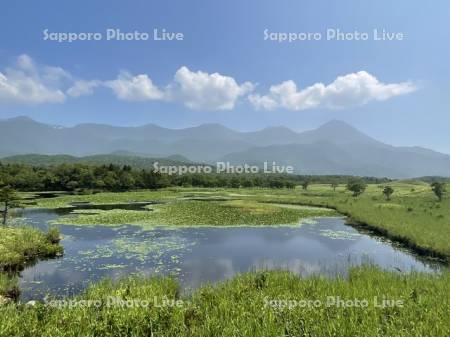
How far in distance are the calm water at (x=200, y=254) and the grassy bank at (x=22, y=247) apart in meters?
1.15

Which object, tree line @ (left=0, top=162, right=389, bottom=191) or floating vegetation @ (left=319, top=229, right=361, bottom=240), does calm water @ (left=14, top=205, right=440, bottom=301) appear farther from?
tree line @ (left=0, top=162, right=389, bottom=191)

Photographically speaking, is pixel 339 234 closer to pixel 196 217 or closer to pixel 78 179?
pixel 196 217

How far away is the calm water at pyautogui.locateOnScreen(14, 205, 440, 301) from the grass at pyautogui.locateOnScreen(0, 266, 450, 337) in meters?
3.54

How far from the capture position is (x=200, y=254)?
85.4 feet

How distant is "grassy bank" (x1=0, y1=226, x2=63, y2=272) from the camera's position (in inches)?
850

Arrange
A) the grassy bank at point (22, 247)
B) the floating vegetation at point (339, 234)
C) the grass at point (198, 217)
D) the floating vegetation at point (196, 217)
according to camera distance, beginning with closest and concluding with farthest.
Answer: the grassy bank at point (22, 247), the floating vegetation at point (339, 234), the floating vegetation at point (196, 217), the grass at point (198, 217)

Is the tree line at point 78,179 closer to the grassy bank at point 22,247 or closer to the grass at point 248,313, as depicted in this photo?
the grassy bank at point 22,247

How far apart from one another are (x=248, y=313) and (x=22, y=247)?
61.4 feet

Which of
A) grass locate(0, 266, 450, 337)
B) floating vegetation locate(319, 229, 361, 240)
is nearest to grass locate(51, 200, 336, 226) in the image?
floating vegetation locate(319, 229, 361, 240)

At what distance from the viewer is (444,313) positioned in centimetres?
1173

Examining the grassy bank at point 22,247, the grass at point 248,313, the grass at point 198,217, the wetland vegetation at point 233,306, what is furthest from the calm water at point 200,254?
the grass at point 248,313

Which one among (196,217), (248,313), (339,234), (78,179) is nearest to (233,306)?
(248,313)

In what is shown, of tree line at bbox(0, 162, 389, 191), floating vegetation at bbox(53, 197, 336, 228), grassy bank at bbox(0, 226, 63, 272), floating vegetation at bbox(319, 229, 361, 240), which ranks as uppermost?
tree line at bbox(0, 162, 389, 191)

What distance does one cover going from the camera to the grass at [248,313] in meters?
10.9
